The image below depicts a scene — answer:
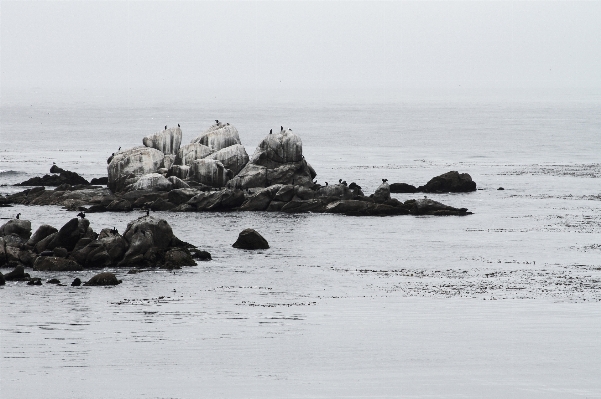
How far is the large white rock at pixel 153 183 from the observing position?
68.9 m

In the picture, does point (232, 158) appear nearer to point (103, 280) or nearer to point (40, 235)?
point (40, 235)

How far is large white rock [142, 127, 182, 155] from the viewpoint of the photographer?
7556cm

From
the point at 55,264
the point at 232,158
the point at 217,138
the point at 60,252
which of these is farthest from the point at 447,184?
the point at 55,264

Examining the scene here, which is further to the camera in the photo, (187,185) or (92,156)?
(92,156)

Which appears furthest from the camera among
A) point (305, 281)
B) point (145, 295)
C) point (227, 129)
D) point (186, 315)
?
point (227, 129)

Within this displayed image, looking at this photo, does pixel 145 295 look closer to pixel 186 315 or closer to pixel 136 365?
pixel 186 315

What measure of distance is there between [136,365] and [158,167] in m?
43.9

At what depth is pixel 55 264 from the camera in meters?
44.6

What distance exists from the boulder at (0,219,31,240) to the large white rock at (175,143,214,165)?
964 inches

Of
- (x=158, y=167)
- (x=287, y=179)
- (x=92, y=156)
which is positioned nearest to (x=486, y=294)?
(x=287, y=179)

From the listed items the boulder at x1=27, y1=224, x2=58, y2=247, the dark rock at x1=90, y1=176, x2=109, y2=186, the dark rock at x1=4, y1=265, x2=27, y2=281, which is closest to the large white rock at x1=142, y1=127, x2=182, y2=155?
the dark rock at x1=90, y1=176, x2=109, y2=186

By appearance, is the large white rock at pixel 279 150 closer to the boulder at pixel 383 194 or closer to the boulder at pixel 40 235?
the boulder at pixel 383 194

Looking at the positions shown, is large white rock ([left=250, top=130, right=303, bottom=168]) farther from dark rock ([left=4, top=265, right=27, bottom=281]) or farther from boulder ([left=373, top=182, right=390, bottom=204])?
dark rock ([left=4, top=265, right=27, bottom=281])

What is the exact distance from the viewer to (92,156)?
10944cm
